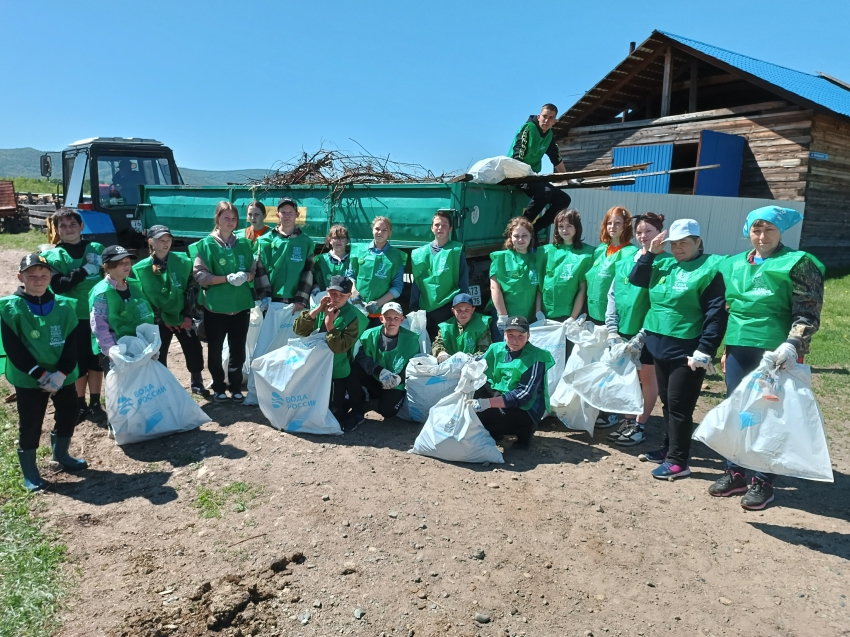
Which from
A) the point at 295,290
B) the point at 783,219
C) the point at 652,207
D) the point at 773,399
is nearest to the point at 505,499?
the point at 773,399

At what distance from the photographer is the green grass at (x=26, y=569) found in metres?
2.49

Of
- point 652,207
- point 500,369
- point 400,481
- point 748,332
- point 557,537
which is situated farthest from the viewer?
point 652,207

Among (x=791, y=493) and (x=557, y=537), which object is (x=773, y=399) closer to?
(x=791, y=493)

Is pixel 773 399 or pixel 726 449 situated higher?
pixel 773 399

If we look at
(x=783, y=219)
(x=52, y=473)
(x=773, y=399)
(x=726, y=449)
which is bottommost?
(x=52, y=473)

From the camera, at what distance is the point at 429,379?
178 inches

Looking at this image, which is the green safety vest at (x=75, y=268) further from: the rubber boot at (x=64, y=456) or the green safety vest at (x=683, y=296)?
the green safety vest at (x=683, y=296)

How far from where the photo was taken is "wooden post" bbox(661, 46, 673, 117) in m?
13.9

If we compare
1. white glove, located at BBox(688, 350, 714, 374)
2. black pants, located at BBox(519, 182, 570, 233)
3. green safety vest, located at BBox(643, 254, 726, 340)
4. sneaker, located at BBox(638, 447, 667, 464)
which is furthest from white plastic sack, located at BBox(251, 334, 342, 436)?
black pants, located at BBox(519, 182, 570, 233)

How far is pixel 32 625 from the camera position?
2.46 metres

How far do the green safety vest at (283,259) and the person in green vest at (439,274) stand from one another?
96cm

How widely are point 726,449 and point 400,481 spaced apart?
1849 mm

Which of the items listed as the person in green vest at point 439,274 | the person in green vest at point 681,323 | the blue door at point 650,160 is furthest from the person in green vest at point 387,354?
the blue door at point 650,160

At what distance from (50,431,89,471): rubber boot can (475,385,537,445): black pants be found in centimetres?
262
